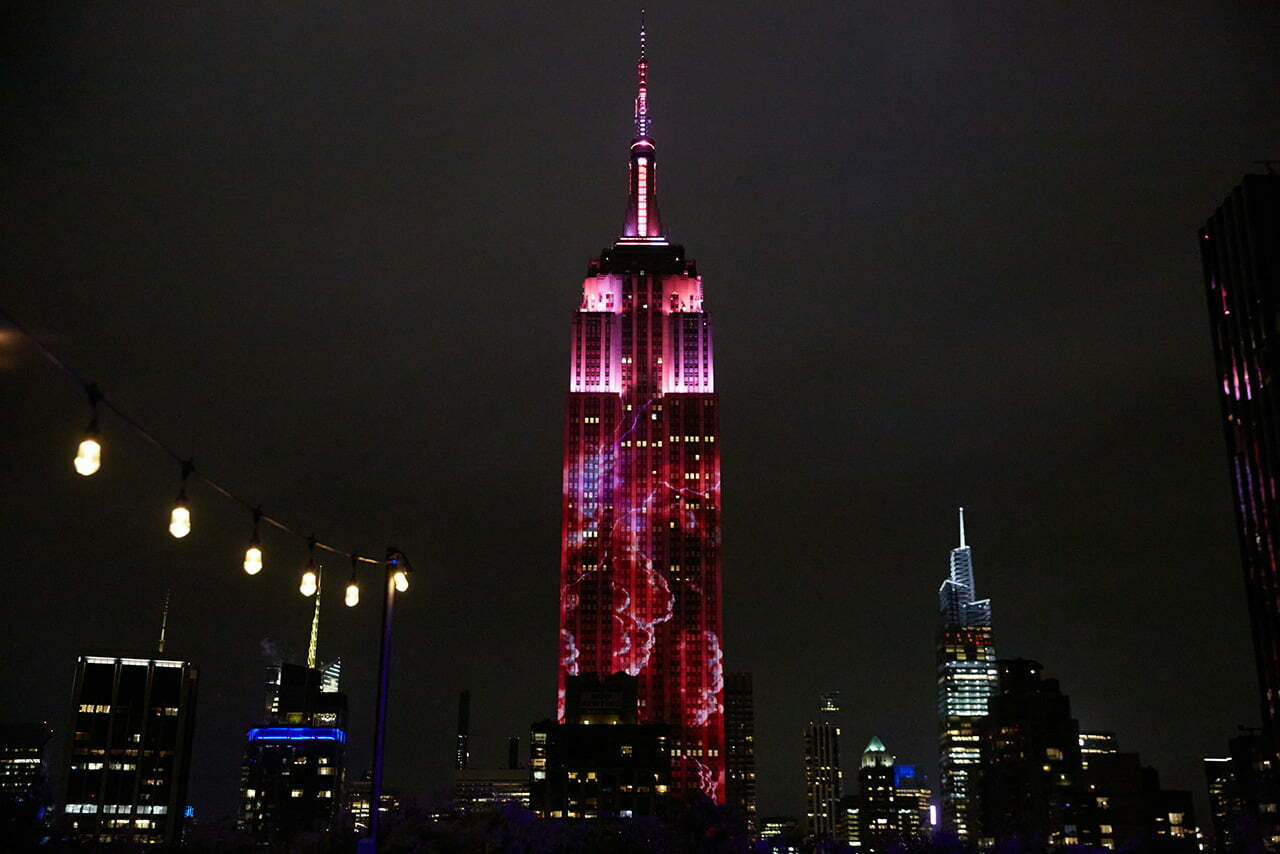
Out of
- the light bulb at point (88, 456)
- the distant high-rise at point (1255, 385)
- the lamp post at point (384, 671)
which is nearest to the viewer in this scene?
the light bulb at point (88, 456)

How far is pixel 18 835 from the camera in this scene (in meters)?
45.2

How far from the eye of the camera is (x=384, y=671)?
24156mm

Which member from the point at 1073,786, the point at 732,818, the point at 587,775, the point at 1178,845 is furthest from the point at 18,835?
the point at 1073,786

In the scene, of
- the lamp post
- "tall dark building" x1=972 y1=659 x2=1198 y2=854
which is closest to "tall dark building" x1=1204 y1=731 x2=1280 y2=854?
"tall dark building" x1=972 y1=659 x2=1198 y2=854

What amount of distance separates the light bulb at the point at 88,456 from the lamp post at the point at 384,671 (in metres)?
9.30

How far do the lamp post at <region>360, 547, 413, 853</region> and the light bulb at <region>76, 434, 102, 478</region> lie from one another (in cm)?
930

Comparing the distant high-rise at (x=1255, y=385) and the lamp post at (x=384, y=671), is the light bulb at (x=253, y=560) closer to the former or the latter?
the lamp post at (x=384, y=671)

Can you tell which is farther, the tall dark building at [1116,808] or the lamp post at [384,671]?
the tall dark building at [1116,808]

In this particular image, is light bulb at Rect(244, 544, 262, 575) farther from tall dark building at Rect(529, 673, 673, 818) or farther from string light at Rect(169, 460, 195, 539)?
tall dark building at Rect(529, 673, 673, 818)

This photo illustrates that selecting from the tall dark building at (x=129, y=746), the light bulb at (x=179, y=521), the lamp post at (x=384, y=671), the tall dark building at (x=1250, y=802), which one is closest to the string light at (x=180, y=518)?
the light bulb at (x=179, y=521)

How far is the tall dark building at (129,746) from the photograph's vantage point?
174 meters

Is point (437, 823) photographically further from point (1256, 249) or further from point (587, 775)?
point (587, 775)

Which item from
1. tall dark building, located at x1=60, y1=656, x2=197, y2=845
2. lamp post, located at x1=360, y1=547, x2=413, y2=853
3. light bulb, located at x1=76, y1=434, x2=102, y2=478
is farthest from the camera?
tall dark building, located at x1=60, y1=656, x2=197, y2=845

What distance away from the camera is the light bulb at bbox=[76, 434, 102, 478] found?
1476 cm
